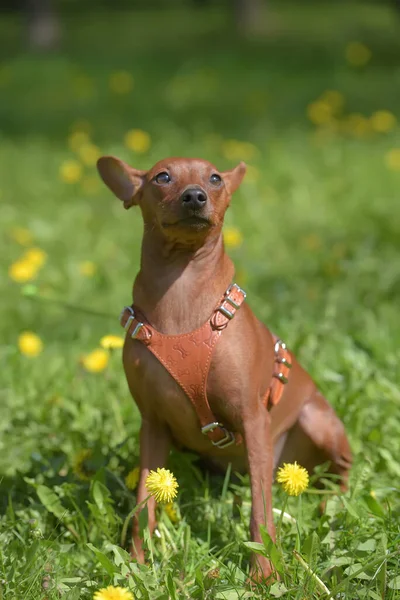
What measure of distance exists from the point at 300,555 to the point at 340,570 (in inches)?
5.5

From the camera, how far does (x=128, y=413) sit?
3504 mm

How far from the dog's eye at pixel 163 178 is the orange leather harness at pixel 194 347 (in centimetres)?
36

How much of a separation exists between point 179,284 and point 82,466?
0.78 m

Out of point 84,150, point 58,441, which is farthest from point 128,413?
point 84,150

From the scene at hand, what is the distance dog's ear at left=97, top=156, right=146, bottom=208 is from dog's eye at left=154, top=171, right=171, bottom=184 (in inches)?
4.7

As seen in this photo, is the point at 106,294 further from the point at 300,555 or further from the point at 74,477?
the point at 300,555

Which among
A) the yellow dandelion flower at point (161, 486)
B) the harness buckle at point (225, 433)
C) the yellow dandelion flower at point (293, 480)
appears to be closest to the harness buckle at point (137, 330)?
the harness buckle at point (225, 433)

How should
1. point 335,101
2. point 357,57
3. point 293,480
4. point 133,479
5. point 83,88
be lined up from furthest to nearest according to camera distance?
point 357,57 < point 83,88 < point 335,101 < point 133,479 < point 293,480

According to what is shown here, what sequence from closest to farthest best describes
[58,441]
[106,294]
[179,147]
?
[58,441]
[106,294]
[179,147]

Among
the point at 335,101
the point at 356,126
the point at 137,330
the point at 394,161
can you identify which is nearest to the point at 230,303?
the point at 137,330

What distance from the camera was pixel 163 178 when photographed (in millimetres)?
2529

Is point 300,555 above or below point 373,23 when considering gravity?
below

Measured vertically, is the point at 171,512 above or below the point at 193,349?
below

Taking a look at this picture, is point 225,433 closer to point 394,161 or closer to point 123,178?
point 123,178
